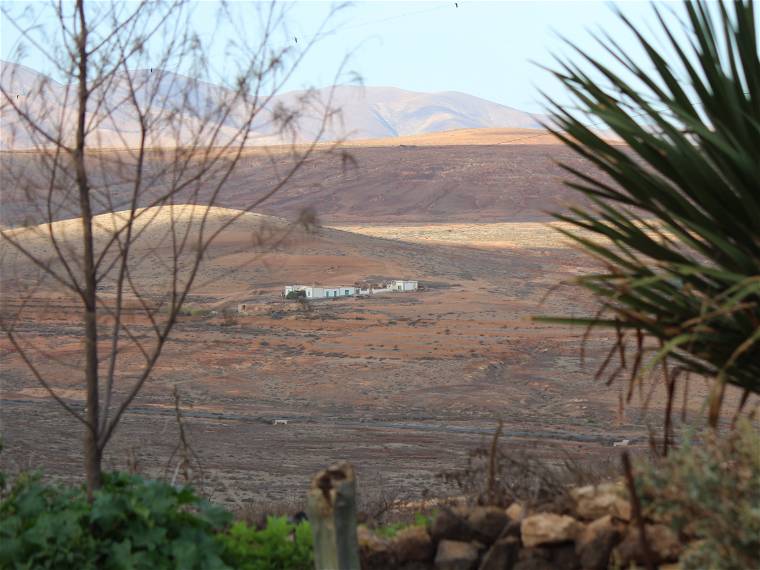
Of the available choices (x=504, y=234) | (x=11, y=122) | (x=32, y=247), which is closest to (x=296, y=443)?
(x=11, y=122)

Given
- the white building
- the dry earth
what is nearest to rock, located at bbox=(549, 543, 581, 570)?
the dry earth

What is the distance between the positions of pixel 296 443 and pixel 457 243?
90.0 ft

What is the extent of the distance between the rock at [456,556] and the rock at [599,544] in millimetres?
468

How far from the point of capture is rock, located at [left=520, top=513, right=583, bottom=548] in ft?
13.1

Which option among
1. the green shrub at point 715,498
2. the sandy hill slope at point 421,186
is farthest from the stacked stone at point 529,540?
the sandy hill slope at point 421,186

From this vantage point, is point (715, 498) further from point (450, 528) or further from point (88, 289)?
point (88, 289)

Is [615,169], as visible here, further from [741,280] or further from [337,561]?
[337,561]

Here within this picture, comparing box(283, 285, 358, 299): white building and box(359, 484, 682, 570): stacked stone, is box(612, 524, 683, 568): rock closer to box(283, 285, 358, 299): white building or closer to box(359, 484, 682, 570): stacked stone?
box(359, 484, 682, 570): stacked stone

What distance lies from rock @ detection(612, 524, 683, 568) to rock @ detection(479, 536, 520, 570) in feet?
1.47

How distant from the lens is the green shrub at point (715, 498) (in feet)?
10.2

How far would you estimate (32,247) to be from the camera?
32625mm

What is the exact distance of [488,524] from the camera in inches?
166

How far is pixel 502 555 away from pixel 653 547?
0.64 m

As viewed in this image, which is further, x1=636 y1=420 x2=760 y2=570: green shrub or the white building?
the white building
